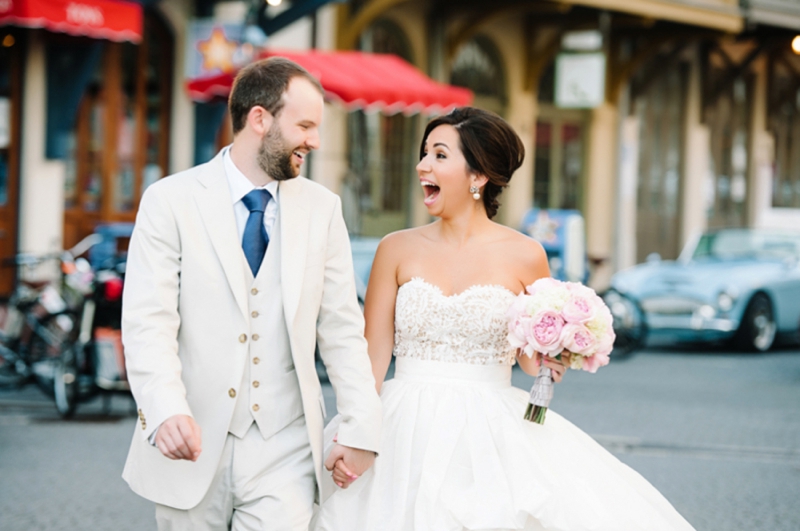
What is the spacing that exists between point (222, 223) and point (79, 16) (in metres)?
8.97

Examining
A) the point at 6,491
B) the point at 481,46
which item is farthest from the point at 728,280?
the point at 6,491

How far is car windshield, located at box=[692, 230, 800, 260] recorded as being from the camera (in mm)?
14492

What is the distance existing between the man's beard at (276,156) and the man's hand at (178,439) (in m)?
0.73

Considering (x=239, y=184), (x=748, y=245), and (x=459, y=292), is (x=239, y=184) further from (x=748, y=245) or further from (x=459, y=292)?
(x=748, y=245)

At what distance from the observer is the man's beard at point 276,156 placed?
3.11 m

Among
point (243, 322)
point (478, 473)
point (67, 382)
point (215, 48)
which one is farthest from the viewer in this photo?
point (215, 48)

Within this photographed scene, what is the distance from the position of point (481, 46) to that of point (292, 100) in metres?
16.5

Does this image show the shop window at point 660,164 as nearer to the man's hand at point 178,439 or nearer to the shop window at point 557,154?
the shop window at point 557,154

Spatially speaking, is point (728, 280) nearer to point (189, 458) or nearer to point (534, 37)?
point (534, 37)

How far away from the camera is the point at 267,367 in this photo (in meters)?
3.08

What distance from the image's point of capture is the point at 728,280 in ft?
43.5

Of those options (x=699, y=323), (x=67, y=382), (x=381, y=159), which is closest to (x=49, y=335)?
(x=67, y=382)

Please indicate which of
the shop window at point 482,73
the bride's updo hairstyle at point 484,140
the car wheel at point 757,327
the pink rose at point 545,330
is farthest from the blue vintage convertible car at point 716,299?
the pink rose at point 545,330

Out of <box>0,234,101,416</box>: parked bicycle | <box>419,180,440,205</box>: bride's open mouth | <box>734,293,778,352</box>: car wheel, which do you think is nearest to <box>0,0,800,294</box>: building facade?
<box>734,293,778,352</box>: car wheel
